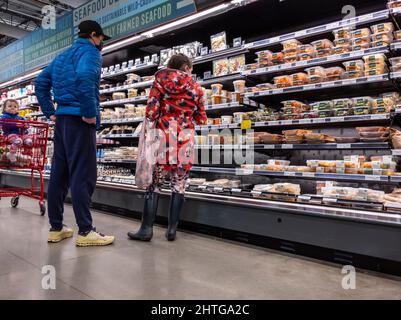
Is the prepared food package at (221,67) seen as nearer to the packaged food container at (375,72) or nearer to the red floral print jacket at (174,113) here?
the red floral print jacket at (174,113)

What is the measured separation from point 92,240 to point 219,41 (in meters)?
2.76

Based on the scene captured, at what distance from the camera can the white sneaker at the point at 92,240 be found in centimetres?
287

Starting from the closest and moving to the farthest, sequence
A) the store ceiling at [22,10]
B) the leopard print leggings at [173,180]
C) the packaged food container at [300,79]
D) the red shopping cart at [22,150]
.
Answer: the leopard print leggings at [173,180] < the packaged food container at [300,79] < the red shopping cart at [22,150] < the store ceiling at [22,10]

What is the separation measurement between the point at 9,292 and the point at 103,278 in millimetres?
509

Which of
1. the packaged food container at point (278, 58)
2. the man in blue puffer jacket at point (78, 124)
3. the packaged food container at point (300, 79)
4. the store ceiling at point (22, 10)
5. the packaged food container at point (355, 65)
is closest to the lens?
the man in blue puffer jacket at point (78, 124)

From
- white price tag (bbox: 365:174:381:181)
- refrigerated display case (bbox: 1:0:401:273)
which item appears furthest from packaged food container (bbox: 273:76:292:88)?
white price tag (bbox: 365:174:381:181)

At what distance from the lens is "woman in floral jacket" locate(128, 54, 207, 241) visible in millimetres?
3021

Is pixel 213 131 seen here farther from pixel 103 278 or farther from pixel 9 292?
pixel 9 292

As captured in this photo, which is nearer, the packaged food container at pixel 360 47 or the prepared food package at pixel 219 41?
the packaged food container at pixel 360 47

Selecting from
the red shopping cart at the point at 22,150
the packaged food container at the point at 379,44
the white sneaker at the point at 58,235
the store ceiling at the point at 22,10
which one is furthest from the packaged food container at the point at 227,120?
the store ceiling at the point at 22,10

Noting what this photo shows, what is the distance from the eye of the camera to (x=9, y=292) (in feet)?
6.27

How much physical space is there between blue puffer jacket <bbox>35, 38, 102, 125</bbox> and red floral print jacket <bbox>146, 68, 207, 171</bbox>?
51cm

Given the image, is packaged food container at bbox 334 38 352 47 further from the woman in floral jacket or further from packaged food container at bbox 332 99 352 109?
the woman in floral jacket

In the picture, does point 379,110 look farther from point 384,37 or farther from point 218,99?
point 218,99
